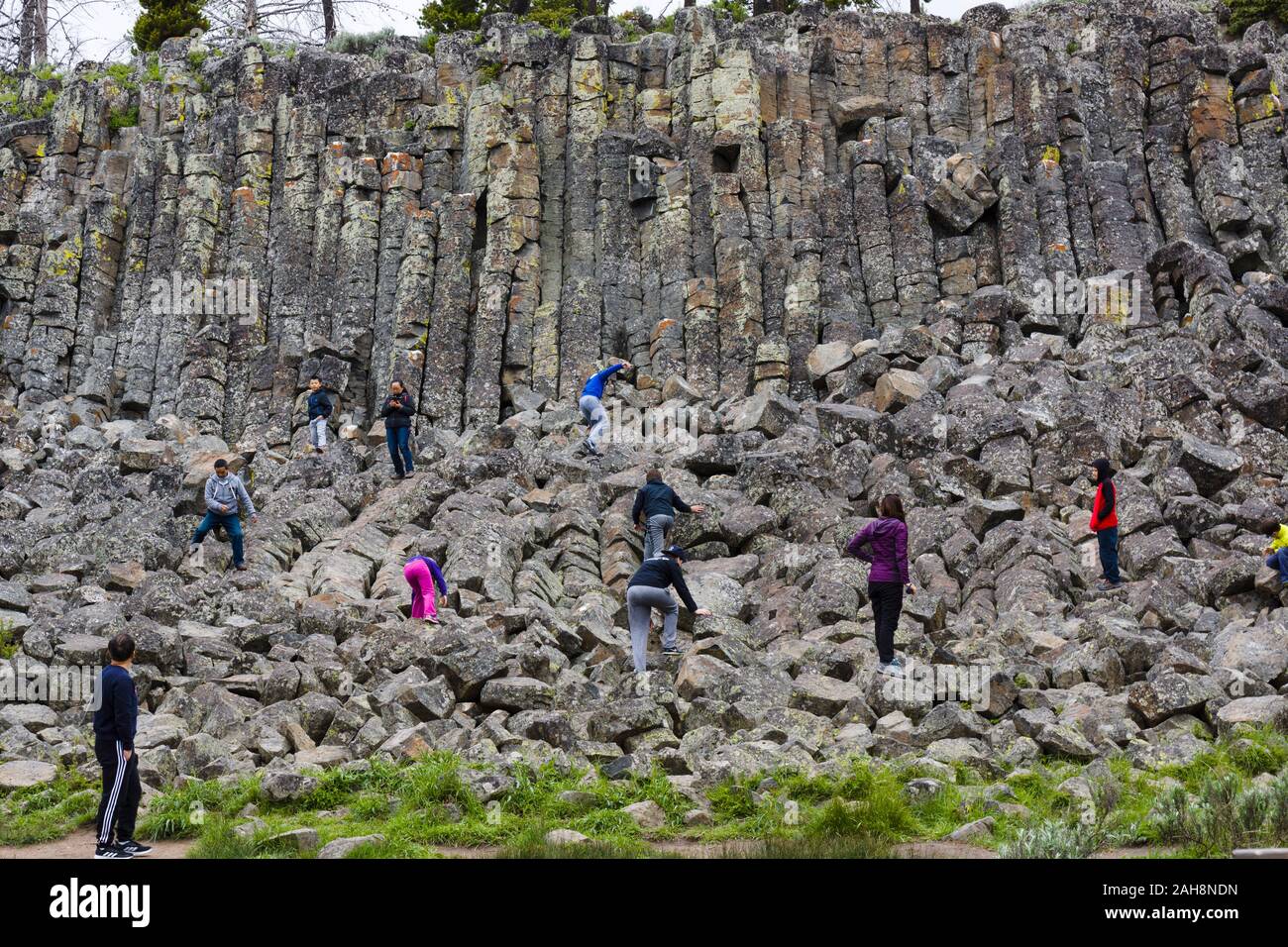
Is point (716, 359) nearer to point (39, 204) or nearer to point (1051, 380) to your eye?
point (1051, 380)

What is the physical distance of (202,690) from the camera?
1452 centimetres

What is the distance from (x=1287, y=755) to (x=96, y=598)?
14.6 meters

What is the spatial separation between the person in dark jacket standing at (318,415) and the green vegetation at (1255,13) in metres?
25.4

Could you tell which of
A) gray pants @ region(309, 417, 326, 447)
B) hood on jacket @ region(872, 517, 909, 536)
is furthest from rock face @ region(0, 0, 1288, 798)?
hood on jacket @ region(872, 517, 909, 536)

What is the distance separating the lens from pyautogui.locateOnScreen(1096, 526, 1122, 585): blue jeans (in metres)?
18.3

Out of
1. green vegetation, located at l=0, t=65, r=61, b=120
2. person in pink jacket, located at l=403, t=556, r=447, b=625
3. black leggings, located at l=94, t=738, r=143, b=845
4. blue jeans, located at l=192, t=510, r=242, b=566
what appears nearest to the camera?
black leggings, located at l=94, t=738, r=143, b=845

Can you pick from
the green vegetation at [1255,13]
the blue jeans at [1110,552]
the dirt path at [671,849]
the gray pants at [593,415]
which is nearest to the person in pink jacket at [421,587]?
the dirt path at [671,849]

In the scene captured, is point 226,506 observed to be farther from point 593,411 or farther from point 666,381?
point 666,381

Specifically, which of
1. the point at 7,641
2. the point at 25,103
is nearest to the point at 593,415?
the point at 7,641

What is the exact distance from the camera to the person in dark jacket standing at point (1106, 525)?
1816 cm

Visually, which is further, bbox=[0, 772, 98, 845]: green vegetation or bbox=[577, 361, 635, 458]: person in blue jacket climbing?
bbox=[577, 361, 635, 458]: person in blue jacket climbing

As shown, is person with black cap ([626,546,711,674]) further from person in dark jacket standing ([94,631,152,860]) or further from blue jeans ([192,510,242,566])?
blue jeans ([192,510,242,566])
